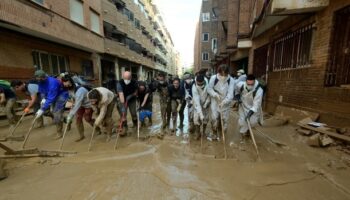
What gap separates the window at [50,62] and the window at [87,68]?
172 cm

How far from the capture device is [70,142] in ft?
14.8

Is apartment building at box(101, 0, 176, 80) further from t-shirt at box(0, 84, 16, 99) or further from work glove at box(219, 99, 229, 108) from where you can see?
work glove at box(219, 99, 229, 108)

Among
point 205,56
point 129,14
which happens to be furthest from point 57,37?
point 205,56

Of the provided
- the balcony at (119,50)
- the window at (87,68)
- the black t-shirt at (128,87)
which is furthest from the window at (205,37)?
the black t-shirt at (128,87)

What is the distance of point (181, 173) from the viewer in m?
2.90

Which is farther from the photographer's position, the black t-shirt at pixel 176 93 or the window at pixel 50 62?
the window at pixel 50 62

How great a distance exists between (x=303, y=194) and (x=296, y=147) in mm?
1919

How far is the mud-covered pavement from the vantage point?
2400 millimetres

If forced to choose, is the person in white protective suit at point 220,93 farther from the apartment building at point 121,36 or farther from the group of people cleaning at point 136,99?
the apartment building at point 121,36

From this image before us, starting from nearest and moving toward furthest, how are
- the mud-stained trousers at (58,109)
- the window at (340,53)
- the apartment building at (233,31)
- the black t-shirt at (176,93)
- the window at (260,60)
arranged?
the window at (340,53), the mud-stained trousers at (58,109), the black t-shirt at (176,93), the window at (260,60), the apartment building at (233,31)

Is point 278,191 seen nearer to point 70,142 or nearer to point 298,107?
point 298,107

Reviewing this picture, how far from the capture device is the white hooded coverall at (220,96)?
4.55 meters

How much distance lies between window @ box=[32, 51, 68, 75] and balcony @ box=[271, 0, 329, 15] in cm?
956

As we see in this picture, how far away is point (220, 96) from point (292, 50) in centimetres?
344
